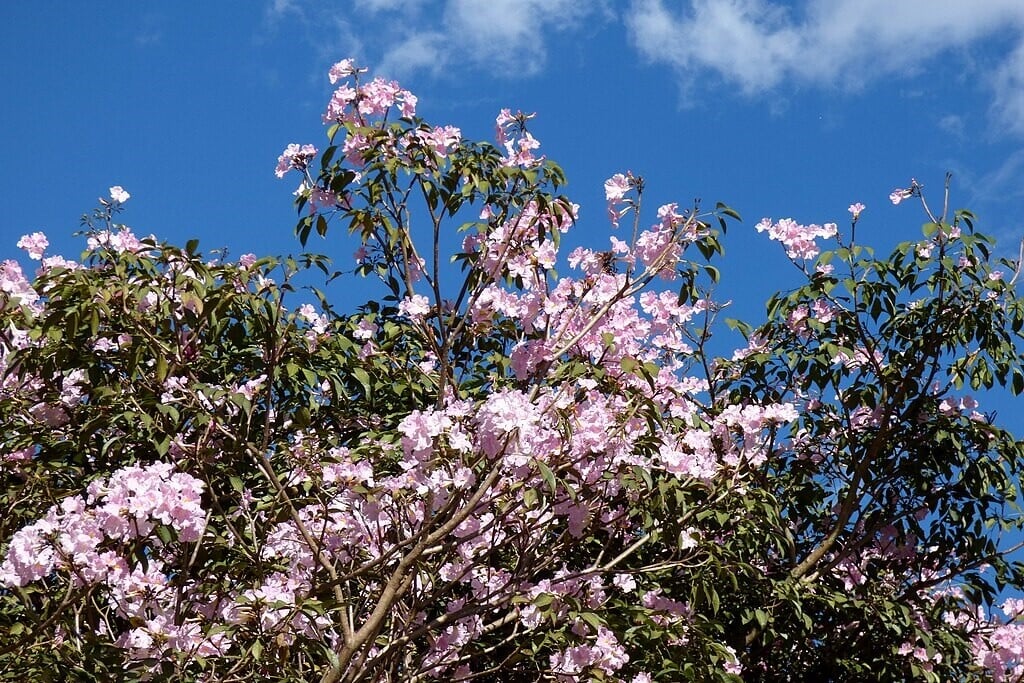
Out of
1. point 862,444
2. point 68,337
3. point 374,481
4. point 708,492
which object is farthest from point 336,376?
point 862,444

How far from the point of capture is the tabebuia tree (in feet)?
12.8

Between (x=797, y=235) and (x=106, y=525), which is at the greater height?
(x=797, y=235)

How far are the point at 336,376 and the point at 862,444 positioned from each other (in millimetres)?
2604

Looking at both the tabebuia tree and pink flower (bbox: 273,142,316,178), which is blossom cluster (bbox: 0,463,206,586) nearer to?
the tabebuia tree

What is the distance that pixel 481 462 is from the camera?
397 cm

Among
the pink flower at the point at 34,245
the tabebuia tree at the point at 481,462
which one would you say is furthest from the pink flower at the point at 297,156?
the pink flower at the point at 34,245

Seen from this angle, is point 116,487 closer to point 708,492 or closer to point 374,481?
point 374,481

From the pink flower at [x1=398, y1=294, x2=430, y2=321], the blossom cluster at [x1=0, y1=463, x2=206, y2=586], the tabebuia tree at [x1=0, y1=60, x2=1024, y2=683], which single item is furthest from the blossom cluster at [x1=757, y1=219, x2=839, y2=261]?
the blossom cluster at [x1=0, y1=463, x2=206, y2=586]

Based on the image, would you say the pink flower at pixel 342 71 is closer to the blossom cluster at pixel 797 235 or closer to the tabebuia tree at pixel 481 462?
the tabebuia tree at pixel 481 462

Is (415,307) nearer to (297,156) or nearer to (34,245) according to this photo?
(297,156)

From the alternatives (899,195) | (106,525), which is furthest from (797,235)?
(106,525)

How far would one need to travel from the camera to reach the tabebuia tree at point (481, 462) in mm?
3898

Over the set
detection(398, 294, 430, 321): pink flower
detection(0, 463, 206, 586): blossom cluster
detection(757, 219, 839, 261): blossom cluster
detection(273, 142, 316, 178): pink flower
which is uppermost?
detection(757, 219, 839, 261): blossom cluster

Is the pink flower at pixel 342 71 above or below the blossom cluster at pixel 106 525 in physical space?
above
